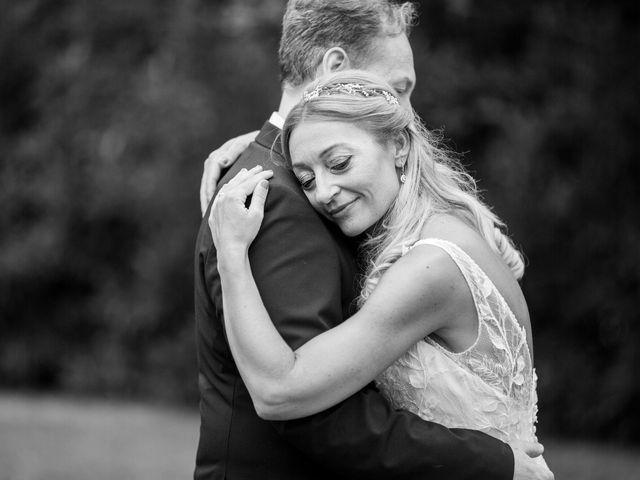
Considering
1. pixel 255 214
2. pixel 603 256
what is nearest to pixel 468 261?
pixel 255 214

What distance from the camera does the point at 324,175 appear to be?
2.82 m

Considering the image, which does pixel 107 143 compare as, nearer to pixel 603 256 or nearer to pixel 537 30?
pixel 537 30

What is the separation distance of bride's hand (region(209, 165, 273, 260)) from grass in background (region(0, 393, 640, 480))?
549 cm

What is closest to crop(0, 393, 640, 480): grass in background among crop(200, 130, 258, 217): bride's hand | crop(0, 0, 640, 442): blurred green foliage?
crop(0, 0, 640, 442): blurred green foliage

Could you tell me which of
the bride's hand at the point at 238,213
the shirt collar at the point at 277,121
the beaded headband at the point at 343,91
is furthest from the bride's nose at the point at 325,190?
the shirt collar at the point at 277,121

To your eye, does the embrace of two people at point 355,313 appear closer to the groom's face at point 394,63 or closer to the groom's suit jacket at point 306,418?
the groom's suit jacket at point 306,418

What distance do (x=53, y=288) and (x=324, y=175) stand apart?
11.8 m

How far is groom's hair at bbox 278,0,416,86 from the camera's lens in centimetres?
320

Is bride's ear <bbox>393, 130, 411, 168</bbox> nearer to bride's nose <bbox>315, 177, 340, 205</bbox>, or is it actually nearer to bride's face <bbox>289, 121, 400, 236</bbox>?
bride's face <bbox>289, 121, 400, 236</bbox>

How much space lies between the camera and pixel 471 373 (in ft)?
9.06

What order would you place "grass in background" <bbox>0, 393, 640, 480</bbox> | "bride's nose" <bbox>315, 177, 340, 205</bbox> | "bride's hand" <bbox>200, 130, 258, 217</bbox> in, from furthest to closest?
"grass in background" <bbox>0, 393, 640, 480</bbox> → "bride's hand" <bbox>200, 130, 258, 217</bbox> → "bride's nose" <bbox>315, 177, 340, 205</bbox>

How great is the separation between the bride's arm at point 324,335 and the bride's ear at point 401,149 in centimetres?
38

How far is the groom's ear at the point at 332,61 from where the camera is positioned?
3.18m

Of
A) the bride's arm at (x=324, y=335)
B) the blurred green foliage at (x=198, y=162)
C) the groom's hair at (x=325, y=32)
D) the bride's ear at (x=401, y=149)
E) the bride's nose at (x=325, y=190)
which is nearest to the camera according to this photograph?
the bride's arm at (x=324, y=335)
